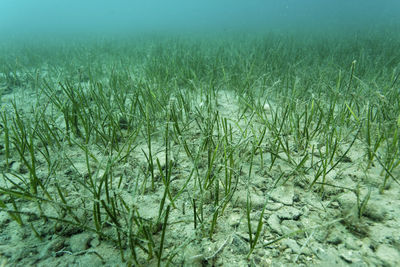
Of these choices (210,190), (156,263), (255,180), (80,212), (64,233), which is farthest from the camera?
(255,180)

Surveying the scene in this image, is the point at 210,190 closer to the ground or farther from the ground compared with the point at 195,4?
closer to the ground

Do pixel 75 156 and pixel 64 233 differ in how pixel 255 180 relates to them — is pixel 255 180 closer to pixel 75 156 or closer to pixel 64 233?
pixel 64 233

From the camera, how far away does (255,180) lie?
1.44 m

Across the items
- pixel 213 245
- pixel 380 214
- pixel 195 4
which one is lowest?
pixel 213 245

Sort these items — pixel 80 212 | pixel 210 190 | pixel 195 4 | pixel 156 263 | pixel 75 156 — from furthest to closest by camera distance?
pixel 195 4, pixel 75 156, pixel 210 190, pixel 80 212, pixel 156 263

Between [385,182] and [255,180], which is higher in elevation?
[385,182]

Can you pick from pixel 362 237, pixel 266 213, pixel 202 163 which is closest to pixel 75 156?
pixel 202 163

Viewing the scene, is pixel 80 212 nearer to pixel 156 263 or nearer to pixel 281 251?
pixel 156 263

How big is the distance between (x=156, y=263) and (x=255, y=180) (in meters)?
0.80

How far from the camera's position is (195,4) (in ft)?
371

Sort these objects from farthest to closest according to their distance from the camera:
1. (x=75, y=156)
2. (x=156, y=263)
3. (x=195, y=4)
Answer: (x=195, y=4)
(x=75, y=156)
(x=156, y=263)

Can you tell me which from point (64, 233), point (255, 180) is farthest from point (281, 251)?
point (64, 233)

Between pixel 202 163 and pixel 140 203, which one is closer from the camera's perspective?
pixel 140 203

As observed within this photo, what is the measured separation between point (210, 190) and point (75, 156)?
3.86 ft
